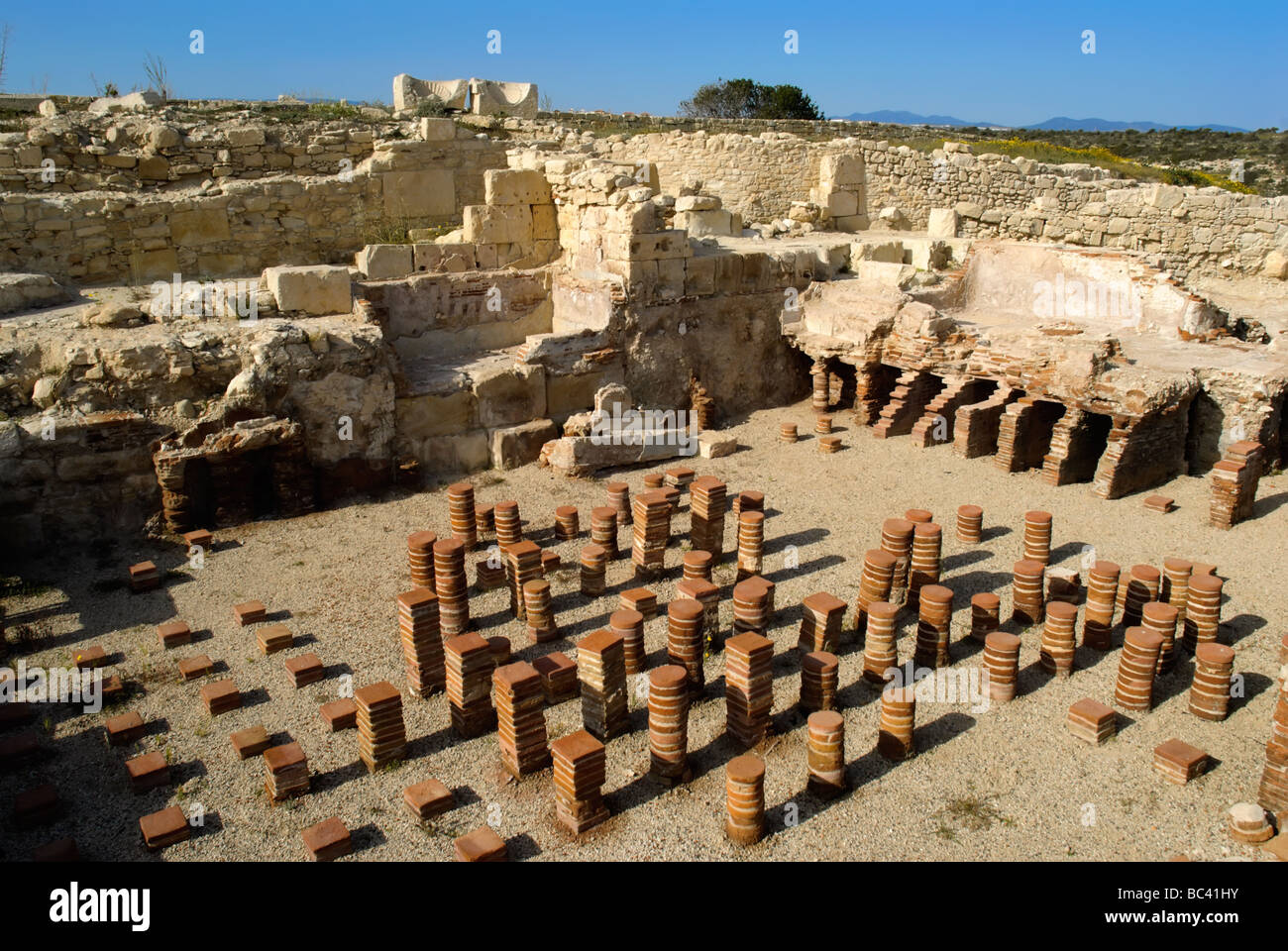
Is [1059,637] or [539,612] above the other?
[539,612]

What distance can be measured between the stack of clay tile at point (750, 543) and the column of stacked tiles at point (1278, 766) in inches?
172

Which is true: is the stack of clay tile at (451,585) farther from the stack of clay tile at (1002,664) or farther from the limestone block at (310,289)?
the limestone block at (310,289)

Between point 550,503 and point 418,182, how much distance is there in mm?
6658

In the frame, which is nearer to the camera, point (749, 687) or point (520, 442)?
point (749, 687)

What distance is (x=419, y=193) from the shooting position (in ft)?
49.2

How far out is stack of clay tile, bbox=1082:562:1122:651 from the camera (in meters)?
8.04

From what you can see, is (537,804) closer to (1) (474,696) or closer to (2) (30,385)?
(1) (474,696)

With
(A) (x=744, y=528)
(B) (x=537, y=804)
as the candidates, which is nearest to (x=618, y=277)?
(A) (x=744, y=528)

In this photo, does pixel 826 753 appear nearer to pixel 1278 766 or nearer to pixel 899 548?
pixel 1278 766

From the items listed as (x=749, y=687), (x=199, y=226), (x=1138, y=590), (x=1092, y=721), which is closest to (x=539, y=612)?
(x=749, y=687)

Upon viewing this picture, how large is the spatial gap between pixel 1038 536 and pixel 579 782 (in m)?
5.46

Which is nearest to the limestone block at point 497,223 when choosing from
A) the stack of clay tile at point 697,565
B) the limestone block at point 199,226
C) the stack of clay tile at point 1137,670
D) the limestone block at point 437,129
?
the limestone block at point 437,129

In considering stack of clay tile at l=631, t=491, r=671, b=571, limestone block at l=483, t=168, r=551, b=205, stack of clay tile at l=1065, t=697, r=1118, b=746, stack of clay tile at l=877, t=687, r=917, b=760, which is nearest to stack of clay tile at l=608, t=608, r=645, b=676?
stack of clay tile at l=631, t=491, r=671, b=571

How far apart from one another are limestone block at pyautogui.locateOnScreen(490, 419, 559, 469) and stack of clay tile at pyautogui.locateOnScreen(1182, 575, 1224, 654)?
298 inches
